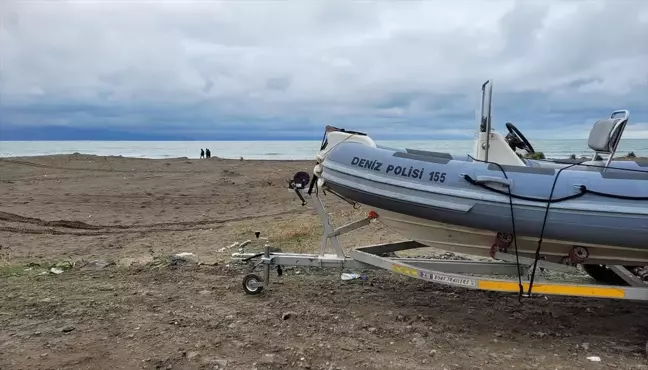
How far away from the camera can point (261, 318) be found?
4234mm

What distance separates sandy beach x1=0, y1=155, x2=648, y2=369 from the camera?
11.6ft

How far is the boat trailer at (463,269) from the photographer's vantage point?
3.72 meters

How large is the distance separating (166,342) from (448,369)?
1.99 metres

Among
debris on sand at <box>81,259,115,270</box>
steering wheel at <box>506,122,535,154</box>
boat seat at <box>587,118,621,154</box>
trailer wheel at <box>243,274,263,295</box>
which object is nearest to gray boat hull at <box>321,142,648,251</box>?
boat seat at <box>587,118,621,154</box>

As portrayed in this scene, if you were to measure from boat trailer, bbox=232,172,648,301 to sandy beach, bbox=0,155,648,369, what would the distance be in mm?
361

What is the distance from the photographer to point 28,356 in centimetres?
353

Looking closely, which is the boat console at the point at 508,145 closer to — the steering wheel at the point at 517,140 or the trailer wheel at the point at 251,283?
the steering wheel at the point at 517,140

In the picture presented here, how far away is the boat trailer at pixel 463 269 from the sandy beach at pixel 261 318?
14.2 inches

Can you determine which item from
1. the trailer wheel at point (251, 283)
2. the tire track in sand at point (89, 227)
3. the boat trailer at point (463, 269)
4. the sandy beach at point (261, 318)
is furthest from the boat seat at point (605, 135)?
the tire track in sand at point (89, 227)

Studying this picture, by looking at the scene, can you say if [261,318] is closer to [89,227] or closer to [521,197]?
[521,197]

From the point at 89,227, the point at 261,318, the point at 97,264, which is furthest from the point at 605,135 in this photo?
the point at 89,227

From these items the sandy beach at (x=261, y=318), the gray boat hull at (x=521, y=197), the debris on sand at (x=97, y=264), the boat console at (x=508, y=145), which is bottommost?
the sandy beach at (x=261, y=318)

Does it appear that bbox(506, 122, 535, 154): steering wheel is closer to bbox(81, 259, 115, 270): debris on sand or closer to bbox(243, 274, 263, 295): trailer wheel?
bbox(243, 274, 263, 295): trailer wheel

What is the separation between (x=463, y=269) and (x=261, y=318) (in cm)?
172
